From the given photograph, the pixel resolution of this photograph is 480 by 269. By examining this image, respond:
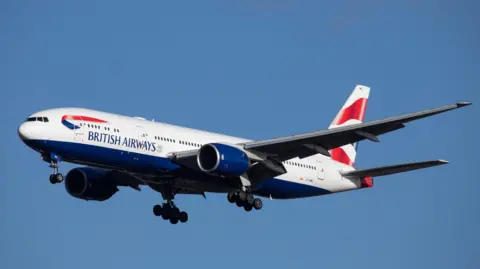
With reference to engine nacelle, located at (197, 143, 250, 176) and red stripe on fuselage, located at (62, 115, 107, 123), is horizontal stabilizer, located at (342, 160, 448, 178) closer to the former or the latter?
engine nacelle, located at (197, 143, 250, 176)

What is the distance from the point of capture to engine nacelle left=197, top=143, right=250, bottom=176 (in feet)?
181

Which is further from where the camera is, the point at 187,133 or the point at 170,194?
the point at 170,194

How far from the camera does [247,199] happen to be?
2296 inches

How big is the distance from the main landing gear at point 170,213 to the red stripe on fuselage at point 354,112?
1253 centimetres

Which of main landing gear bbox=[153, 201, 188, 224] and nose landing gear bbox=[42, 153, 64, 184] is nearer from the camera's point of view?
nose landing gear bbox=[42, 153, 64, 184]

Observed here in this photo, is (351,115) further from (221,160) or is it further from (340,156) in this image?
(221,160)

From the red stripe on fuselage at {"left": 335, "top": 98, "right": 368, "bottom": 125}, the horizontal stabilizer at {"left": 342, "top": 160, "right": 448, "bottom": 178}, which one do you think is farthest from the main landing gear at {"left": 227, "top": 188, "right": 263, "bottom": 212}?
the red stripe on fuselage at {"left": 335, "top": 98, "right": 368, "bottom": 125}

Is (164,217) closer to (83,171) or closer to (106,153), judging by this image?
(83,171)

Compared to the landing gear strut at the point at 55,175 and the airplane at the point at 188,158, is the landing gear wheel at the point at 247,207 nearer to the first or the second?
the airplane at the point at 188,158

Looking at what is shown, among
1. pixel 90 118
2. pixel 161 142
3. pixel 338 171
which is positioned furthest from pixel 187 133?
pixel 338 171

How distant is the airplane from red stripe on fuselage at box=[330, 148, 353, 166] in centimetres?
120

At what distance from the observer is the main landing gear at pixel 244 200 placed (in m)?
58.2

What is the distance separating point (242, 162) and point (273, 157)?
2534mm

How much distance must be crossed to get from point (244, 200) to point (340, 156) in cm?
956
